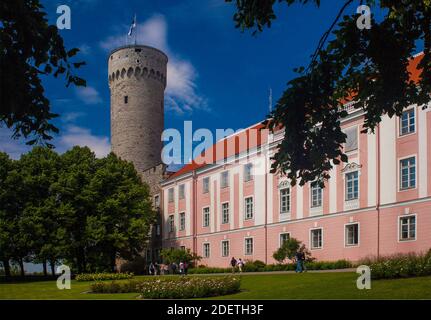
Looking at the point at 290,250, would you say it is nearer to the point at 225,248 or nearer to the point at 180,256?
the point at 225,248

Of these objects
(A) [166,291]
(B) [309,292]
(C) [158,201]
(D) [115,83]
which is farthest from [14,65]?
(D) [115,83]

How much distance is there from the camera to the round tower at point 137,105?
6688 cm

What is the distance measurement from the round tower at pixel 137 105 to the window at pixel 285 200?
26589 mm

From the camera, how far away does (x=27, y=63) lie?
9047 mm

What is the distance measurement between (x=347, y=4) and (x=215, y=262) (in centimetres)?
4353

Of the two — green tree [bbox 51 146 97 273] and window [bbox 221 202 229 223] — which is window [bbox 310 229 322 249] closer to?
window [bbox 221 202 229 223]

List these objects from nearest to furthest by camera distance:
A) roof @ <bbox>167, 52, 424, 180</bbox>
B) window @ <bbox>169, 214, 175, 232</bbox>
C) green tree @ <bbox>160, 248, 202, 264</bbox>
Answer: roof @ <bbox>167, 52, 424, 180</bbox>
green tree @ <bbox>160, 248, 202, 264</bbox>
window @ <bbox>169, 214, 175, 232</bbox>

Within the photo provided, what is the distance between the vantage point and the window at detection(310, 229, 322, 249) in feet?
131

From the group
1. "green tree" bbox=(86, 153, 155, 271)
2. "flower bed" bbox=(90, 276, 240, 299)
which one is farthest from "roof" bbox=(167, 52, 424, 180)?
"flower bed" bbox=(90, 276, 240, 299)

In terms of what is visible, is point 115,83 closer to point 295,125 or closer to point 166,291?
point 166,291

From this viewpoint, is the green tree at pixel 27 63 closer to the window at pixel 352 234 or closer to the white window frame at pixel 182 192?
the window at pixel 352 234

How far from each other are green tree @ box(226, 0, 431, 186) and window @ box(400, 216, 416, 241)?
23318mm

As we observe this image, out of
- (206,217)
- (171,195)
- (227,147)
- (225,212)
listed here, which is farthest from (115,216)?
(227,147)

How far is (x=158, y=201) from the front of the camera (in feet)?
208
